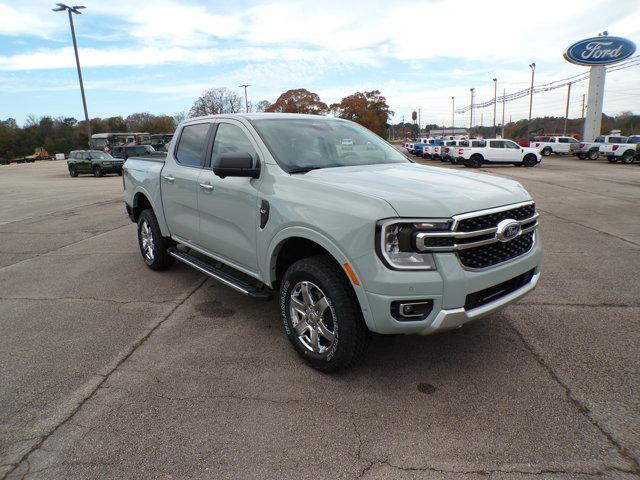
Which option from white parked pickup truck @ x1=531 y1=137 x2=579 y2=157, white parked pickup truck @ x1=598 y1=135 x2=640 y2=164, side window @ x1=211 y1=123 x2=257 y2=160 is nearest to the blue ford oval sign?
white parked pickup truck @ x1=531 y1=137 x2=579 y2=157

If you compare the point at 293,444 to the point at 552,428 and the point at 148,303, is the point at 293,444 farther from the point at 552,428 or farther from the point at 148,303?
the point at 148,303

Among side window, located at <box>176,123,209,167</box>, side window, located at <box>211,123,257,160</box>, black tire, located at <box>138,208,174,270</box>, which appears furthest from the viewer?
black tire, located at <box>138,208,174,270</box>

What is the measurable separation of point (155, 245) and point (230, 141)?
220 centimetres

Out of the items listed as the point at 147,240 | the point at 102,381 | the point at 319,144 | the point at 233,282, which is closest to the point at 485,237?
the point at 319,144

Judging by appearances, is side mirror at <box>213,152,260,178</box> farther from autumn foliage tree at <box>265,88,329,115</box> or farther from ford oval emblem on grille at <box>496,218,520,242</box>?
autumn foliage tree at <box>265,88,329,115</box>

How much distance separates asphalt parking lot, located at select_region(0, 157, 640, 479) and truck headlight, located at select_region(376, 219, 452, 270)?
3.13 feet

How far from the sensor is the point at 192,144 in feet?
16.2

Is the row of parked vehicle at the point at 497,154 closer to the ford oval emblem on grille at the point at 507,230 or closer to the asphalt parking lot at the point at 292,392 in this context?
the asphalt parking lot at the point at 292,392

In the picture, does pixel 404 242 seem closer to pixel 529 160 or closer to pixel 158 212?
pixel 158 212

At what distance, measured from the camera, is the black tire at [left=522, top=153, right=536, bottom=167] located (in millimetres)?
27922

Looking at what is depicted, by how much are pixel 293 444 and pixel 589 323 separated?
9.96 ft

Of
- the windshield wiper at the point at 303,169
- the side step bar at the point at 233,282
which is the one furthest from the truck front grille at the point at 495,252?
the side step bar at the point at 233,282

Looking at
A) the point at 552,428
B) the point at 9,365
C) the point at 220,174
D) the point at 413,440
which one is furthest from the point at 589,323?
the point at 9,365

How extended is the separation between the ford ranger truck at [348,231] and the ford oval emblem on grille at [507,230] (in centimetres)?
1
